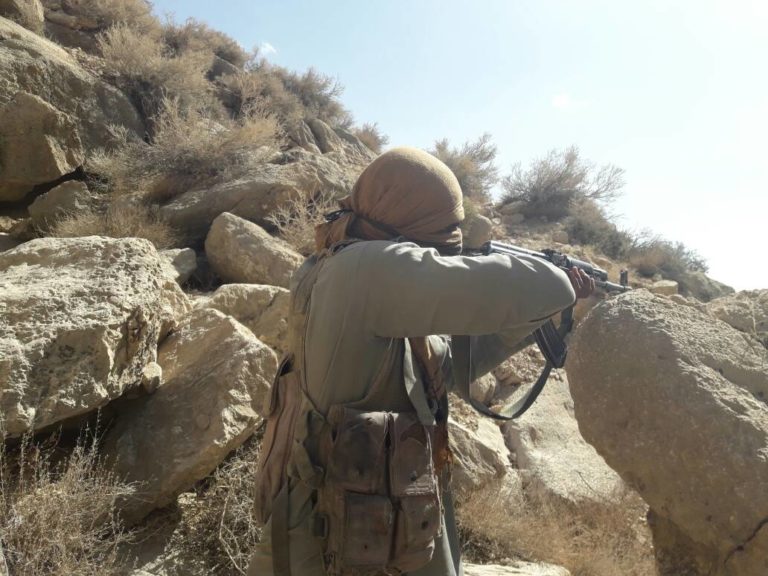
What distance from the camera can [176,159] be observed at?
6656 mm

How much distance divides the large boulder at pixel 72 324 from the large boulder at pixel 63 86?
4231mm

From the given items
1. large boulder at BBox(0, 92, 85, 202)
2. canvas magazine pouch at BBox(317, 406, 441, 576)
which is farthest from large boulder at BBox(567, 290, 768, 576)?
large boulder at BBox(0, 92, 85, 202)

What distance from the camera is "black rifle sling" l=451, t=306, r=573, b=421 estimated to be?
1788 millimetres

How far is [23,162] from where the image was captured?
5.75 metres

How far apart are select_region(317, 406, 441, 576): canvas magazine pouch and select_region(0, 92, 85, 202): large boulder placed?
238 inches

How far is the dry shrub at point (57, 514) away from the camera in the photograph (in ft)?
7.27

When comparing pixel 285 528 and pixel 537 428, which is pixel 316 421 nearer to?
pixel 285 528

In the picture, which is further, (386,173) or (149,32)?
(149,32)

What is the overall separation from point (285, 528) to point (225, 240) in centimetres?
411

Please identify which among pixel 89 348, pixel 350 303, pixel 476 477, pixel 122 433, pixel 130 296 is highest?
pixel 350 303

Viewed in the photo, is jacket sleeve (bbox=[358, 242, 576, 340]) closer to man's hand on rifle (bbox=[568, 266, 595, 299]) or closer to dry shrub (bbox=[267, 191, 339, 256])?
man's hand on rifle (bbox=[568, 266, 595, 299])

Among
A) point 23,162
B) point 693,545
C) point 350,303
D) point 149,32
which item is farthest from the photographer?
point 149,32

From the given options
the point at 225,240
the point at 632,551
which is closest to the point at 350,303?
the point at 632,551

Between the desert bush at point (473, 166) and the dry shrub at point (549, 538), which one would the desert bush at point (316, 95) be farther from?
the dry shrub at point (549, 538)
